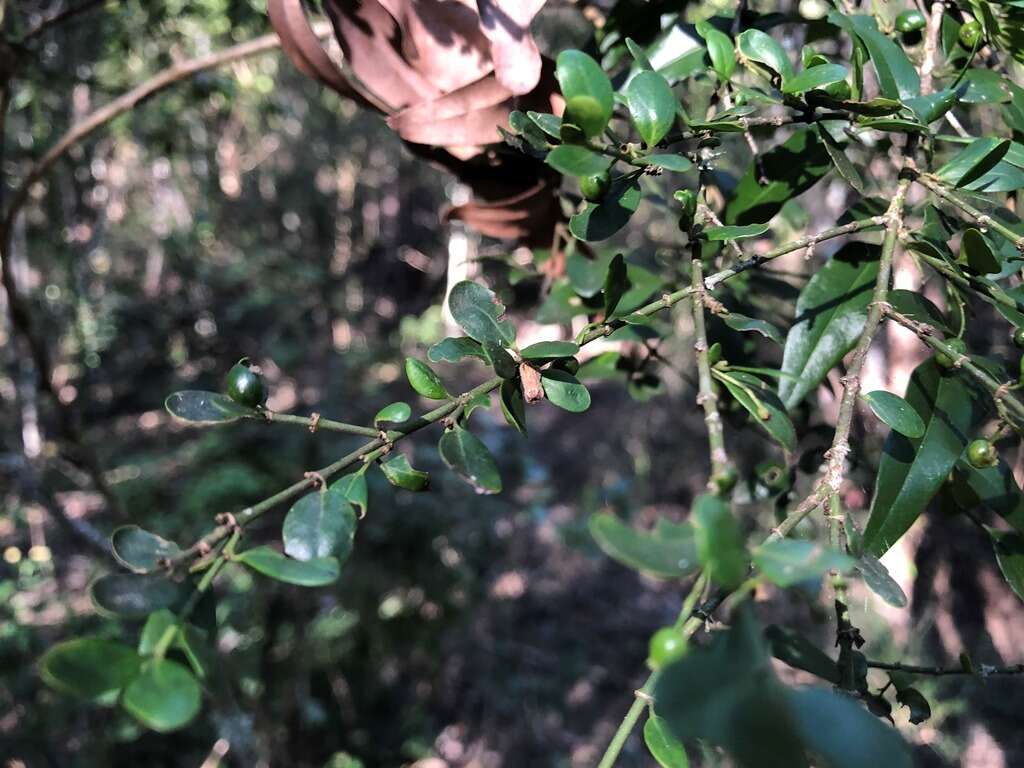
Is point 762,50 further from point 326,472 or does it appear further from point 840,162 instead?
point 326,472

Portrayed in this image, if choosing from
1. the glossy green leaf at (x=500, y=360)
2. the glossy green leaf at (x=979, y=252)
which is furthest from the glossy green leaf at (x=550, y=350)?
the glossy green leaf at (x=979, y=252)

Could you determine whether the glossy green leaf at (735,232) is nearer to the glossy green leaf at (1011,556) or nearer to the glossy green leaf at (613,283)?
the glossy green leaf at (613,283)

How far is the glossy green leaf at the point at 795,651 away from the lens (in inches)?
13.7

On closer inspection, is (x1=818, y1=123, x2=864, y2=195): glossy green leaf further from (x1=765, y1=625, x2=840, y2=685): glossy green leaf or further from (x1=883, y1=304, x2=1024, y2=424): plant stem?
(x1=765, y1=625, x2=840, y2=685): glossy green leaf

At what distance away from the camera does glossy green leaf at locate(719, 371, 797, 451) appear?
15.2 inches

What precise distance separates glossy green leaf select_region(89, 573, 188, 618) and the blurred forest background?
1.8 inches

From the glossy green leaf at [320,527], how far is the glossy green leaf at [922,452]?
0.29 meters

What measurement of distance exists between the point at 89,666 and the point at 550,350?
229 millimetres

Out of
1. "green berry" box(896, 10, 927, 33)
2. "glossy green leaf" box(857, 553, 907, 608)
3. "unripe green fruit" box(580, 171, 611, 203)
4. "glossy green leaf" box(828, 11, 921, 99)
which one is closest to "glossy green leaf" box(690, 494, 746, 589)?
"glossy green leaf" box(857, 553, 907, 608)

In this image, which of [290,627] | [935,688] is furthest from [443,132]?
[935,688]

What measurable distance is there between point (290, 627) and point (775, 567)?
1.90m

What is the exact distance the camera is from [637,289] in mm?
576

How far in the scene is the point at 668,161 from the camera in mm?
381

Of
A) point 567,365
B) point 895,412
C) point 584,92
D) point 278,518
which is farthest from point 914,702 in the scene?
point 278,518
